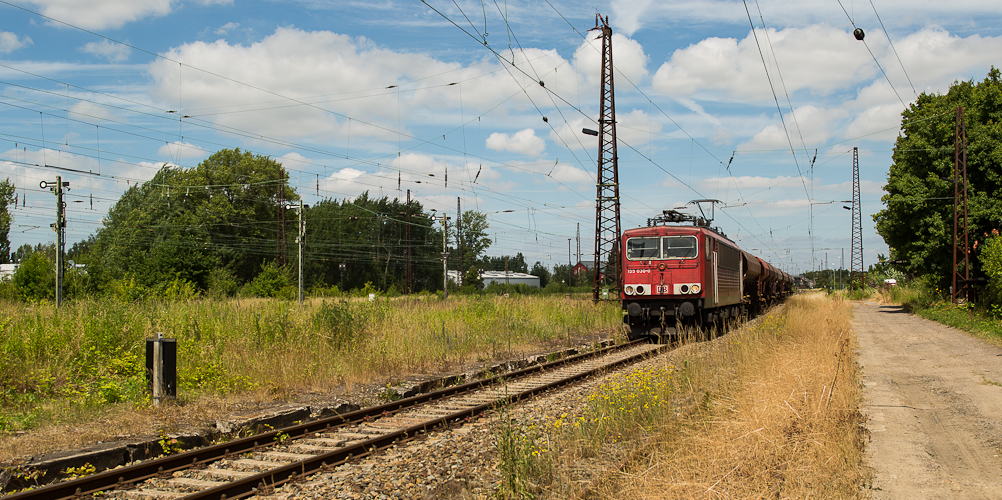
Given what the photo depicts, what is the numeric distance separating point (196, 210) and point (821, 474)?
194 feet

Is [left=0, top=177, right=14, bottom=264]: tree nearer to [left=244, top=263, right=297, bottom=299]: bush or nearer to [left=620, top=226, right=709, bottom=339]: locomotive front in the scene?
[left=244, top=263, right=297, bottom=299]: bush

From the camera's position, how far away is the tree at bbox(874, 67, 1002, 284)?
2702 cm

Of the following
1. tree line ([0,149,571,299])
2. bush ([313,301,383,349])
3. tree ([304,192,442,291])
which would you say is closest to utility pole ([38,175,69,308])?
tree line ([0,149,571,299])

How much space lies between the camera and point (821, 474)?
5371mm

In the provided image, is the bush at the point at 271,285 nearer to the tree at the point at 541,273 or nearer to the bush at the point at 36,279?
the bush at the point at 36,279

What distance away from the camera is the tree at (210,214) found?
53.8 metres

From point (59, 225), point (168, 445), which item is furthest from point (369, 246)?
point (168, 445)

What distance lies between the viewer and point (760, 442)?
19.9 ft

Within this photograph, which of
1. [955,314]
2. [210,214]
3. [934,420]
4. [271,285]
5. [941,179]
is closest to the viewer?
[934,420]

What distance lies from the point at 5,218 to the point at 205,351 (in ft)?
238

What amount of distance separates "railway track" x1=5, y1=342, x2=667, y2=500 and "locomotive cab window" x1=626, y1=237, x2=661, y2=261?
9079mm

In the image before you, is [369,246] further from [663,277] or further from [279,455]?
[279,455]

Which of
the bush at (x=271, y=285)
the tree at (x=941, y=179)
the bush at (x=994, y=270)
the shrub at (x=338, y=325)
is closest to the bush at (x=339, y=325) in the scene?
the shrub at (x=338, y=325)

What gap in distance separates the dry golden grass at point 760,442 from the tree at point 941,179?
22586 millimetres
